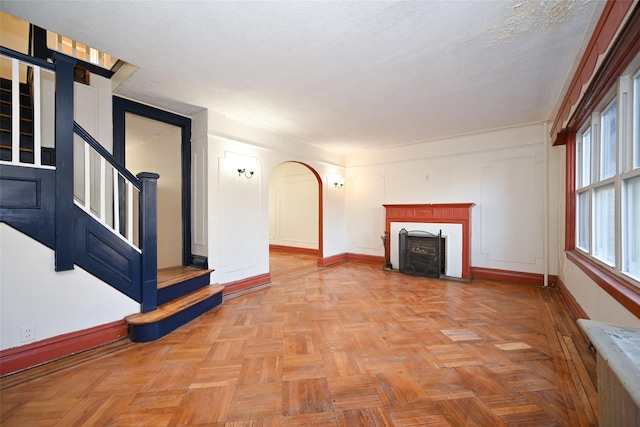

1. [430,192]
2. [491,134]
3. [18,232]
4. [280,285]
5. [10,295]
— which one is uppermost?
[491,134]

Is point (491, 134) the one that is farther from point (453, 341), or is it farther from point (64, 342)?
point (64, 342)

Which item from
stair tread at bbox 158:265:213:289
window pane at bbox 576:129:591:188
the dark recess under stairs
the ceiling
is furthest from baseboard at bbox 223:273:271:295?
window pane at bbox 576:129:591:188

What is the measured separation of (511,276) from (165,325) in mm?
5194

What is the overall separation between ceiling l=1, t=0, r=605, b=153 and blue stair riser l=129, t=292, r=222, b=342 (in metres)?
2.55

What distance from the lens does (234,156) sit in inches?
154

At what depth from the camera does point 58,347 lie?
2117 mm

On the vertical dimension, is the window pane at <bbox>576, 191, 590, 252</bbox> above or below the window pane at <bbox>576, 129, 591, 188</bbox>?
below

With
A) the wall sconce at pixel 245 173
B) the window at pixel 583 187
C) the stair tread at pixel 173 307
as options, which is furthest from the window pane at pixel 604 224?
the wall sconce at pixel 245 173

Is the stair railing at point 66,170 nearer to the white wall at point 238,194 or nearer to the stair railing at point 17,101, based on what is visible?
the stair railing at point 17,101

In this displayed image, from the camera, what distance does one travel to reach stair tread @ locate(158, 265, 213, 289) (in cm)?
298

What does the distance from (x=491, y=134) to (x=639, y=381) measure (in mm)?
4762

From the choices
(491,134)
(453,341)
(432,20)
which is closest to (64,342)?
(453,341)

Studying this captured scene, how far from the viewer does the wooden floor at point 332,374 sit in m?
1.53

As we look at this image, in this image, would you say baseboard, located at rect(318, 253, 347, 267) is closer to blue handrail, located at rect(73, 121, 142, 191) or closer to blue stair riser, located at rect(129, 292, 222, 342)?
blue stair riser, located at rect(129, 292, 222, 342)
